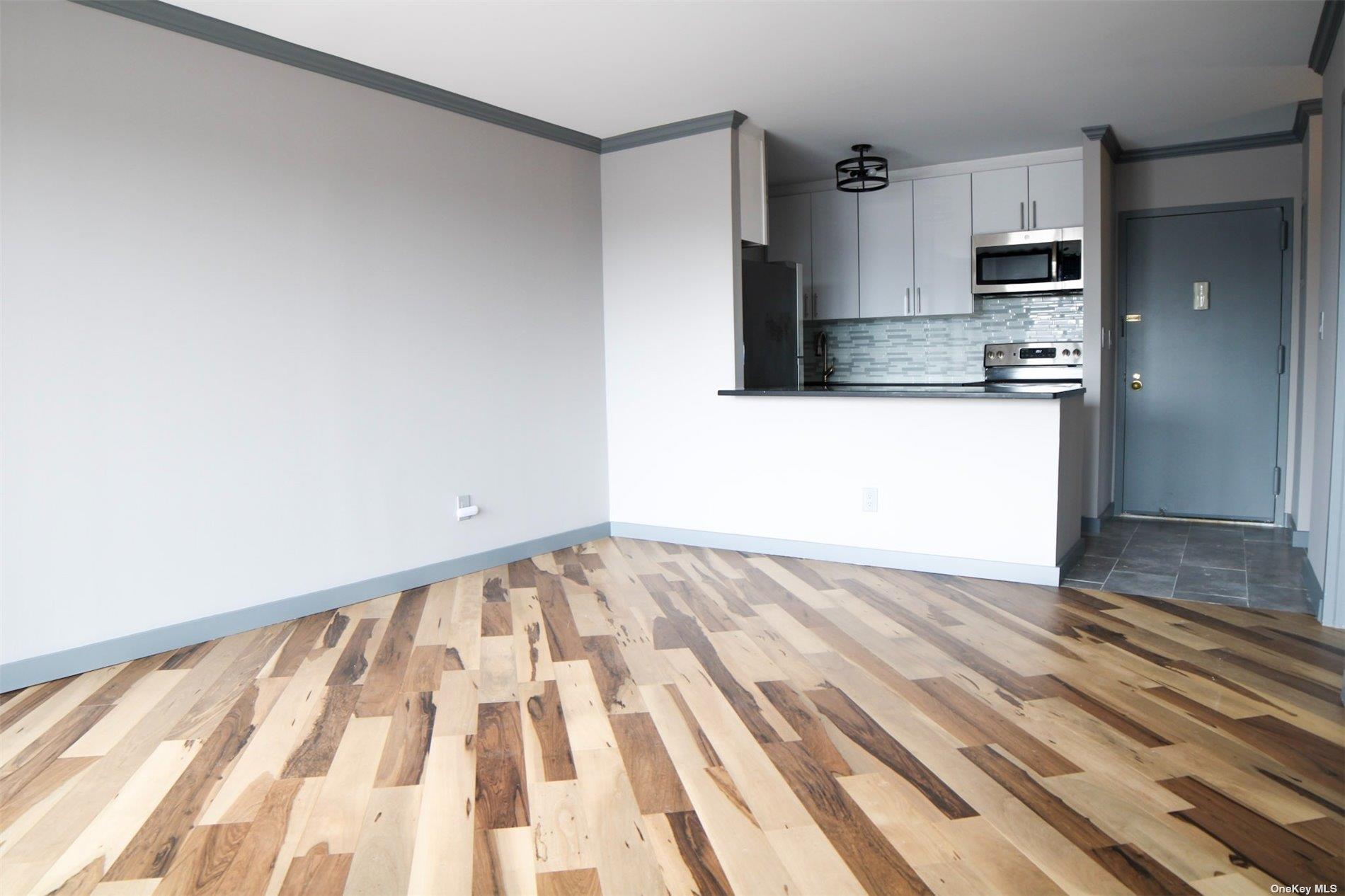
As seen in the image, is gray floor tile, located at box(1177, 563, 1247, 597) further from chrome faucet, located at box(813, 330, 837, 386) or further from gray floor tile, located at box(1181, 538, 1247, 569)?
chrome faucet, located at box(813, 330, 837, 386)

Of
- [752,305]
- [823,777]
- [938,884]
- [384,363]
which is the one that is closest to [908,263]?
[752,305]

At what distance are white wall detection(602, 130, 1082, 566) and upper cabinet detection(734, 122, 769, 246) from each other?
16cm

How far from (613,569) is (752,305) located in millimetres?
1748

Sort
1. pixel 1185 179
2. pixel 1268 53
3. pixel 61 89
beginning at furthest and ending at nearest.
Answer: pixel 1185 179, pixel 1268 53, pixel 61 89

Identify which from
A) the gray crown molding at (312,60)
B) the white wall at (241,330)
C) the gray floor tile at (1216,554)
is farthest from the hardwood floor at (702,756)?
the gray crown molding at (312,60)

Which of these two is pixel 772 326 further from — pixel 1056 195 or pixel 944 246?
pixel 1056 195

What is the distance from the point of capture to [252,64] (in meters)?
3.60

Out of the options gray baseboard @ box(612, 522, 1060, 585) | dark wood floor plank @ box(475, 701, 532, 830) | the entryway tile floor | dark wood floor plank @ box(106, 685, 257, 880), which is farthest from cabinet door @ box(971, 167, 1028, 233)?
dark wood floor plank @ box(106, 685, 257, 880)

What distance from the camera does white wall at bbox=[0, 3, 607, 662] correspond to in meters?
3.04

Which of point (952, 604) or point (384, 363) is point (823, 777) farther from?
point (384, 363)

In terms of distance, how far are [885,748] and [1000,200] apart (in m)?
4.55

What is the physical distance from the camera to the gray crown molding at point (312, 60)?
3.23 m

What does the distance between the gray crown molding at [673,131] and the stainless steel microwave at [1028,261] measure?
2037mm

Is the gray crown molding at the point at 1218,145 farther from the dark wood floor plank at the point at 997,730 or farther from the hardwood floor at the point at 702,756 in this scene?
the dark wood floor plank at the point at 997,730
